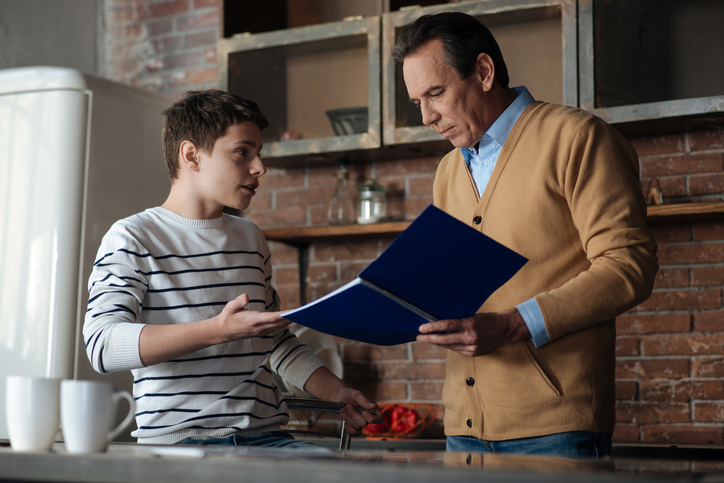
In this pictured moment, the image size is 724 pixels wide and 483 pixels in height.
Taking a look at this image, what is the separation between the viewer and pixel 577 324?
1305 mm

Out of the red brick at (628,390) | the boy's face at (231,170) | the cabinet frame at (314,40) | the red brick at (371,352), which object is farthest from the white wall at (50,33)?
the red brick at (628,390)

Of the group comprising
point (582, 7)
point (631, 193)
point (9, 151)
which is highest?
point (582, 7)

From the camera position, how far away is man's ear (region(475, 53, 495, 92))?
1.55 m

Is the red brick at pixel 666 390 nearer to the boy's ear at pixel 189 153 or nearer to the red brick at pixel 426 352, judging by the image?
the red brick at pixel 426 352

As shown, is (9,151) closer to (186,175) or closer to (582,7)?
(186,175)

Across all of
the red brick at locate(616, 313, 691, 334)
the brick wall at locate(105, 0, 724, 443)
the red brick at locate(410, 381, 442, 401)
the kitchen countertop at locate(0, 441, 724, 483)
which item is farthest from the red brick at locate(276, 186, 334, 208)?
the kitchen countertop at locate(0, 441, 724, 483)

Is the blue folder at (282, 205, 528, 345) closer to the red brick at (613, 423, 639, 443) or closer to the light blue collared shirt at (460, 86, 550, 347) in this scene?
the light blue collared shirt at (460, 86, 550, 347)

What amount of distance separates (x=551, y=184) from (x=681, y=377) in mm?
1235

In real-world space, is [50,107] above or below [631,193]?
above

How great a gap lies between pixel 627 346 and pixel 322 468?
1898 millimetres

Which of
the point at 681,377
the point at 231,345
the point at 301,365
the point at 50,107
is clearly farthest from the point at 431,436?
the point at 50,107

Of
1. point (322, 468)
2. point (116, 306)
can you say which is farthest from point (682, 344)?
point (322, 468)

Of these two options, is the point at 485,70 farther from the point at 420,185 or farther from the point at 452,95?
the point at 420,185

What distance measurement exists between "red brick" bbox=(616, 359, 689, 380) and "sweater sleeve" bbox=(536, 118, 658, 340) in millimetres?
1127
